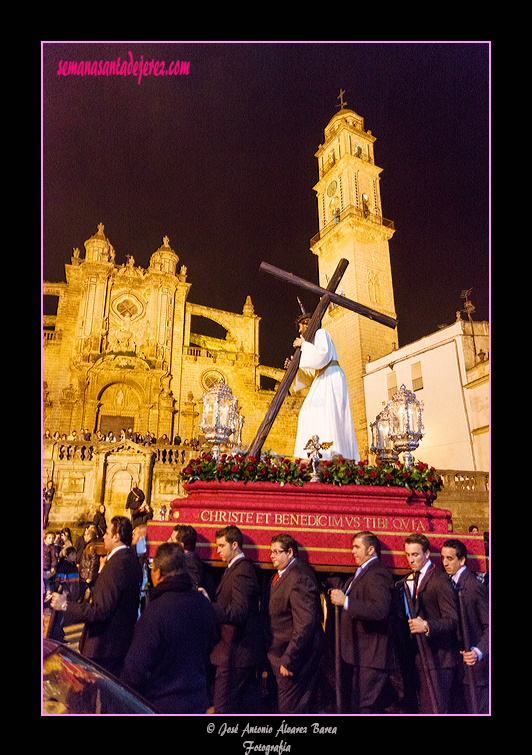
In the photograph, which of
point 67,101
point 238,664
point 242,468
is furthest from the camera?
point 67,101

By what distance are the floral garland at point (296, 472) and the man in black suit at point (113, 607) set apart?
1199 millimetres

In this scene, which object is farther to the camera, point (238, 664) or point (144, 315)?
point (144, 315)

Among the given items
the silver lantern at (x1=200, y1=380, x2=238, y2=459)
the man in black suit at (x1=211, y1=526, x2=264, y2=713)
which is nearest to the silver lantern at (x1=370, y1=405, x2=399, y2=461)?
the silver lantern at (x1=200, y1=380, x2=238, y2=459)

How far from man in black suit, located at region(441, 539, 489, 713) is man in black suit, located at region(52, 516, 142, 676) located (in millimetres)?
2914

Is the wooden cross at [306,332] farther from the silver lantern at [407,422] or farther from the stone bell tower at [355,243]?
the stone bell tower at [355,243]

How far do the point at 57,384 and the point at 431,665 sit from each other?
72.3ft

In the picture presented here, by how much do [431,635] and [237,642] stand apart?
67.5 inches

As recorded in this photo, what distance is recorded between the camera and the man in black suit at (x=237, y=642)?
13.9 ft

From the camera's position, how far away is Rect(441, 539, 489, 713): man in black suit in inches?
179

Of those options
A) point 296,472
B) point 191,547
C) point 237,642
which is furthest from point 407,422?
point 237,642

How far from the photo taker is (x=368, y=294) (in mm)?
25234

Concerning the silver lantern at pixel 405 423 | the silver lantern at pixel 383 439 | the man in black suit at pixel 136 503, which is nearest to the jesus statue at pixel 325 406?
the silver lantern at pixel 405 423
